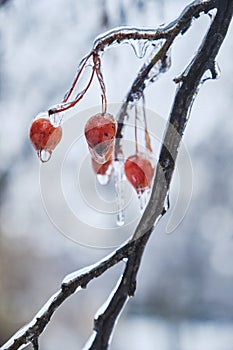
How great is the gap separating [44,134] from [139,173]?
0.11 meters

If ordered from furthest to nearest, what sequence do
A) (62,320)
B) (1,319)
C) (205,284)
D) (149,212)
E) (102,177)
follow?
(205,284) → (62,320) → (1,319) → (102,177) → (149,212)

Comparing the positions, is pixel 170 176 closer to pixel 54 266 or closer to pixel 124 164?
pixel 124 164

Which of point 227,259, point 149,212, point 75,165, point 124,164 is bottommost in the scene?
point 149,212

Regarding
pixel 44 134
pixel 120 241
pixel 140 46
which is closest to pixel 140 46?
pixel 140 46

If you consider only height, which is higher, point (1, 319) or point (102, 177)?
point (1, 319)

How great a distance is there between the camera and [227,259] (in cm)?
229

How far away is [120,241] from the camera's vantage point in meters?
2.12

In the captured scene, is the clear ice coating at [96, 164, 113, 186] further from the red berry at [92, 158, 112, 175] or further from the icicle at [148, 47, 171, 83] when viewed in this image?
the icicle at [148, 47, 171, 83]

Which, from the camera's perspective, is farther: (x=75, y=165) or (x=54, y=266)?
(x=54, y=266)

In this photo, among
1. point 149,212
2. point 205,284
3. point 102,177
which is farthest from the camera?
point 205,284

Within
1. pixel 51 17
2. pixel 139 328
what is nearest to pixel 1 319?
pixel 139 328

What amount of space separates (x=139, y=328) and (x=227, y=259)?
458 mm

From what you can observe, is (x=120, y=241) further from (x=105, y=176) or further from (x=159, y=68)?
(x=159, y=68)

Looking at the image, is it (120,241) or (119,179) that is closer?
(119,179)
